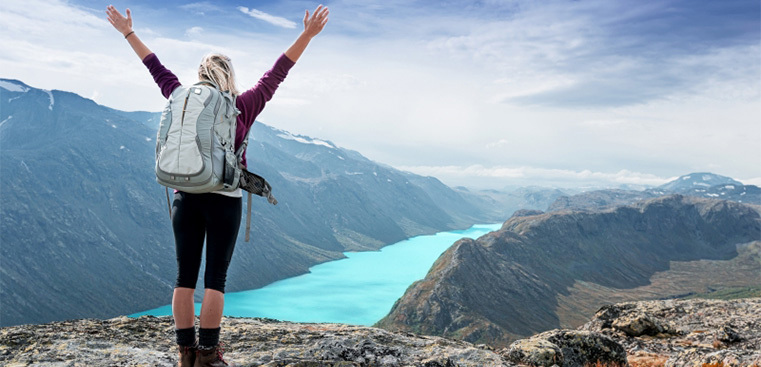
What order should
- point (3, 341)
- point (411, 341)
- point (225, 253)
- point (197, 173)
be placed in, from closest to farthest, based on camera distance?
point (197, 173), point (225, 253), point (3, 341), point (411, 341)

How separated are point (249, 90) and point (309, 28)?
1.43 meters

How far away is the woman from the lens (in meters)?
6.03

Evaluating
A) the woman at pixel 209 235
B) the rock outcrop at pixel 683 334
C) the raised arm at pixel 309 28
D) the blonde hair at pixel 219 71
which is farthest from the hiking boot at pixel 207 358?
the rock outcrop at pixel 683 334

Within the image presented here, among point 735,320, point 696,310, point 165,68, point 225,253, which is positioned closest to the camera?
point 225,253

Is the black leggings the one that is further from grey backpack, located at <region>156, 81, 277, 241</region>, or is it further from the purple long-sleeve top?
the purple long-sleeve top

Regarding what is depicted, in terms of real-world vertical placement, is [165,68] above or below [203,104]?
above

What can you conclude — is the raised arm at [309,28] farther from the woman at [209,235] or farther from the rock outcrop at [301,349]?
the rock outcrop at [301,349]

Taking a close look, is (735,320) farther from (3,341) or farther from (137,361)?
(3,341)

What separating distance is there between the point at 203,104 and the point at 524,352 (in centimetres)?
883

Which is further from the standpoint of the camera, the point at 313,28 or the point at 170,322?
the point at 170,322

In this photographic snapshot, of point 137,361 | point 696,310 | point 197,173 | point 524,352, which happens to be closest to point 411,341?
point 524,352

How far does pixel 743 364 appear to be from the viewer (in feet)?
33.1

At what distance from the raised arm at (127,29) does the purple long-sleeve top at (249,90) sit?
282mm

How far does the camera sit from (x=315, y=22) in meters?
7.06
